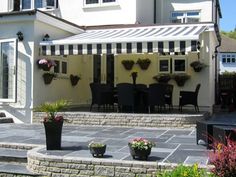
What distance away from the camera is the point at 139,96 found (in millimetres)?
22250

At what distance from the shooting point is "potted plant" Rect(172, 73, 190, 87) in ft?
82.1

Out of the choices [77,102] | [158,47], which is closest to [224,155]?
[158,47]

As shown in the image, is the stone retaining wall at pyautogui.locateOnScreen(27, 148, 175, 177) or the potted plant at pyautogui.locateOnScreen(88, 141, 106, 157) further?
the potted plant at pyautogui.locateOnScreen(88, 141, 106, 157)

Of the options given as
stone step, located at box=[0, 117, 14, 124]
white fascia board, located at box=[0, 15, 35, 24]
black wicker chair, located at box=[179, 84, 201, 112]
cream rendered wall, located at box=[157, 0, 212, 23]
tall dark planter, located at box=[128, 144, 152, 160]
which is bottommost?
tall dark planter, located at box=[128, 144, 152, 160]

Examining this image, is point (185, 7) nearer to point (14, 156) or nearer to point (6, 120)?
point (6, 120)

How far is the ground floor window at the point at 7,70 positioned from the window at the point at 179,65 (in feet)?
34.4

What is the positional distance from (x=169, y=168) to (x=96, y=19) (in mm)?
21646

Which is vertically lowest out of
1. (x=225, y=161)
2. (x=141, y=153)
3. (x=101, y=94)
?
(x=141, y=153)

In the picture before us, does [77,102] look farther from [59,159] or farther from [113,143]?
[59,159]

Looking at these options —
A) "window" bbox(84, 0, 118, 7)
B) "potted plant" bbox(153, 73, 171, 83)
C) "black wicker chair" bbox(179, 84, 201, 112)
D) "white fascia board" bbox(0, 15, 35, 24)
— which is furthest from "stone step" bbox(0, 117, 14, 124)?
"window" bbox(84, 0, 118, 7)

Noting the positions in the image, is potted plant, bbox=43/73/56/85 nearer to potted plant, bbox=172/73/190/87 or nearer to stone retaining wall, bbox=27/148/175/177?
potted plant, bbox=172/73/190/87

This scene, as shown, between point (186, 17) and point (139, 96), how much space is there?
1249cm

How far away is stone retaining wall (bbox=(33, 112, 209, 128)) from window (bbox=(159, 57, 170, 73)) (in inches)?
203

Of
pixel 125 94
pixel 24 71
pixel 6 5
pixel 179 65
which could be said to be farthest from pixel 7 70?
pixel 6 5
